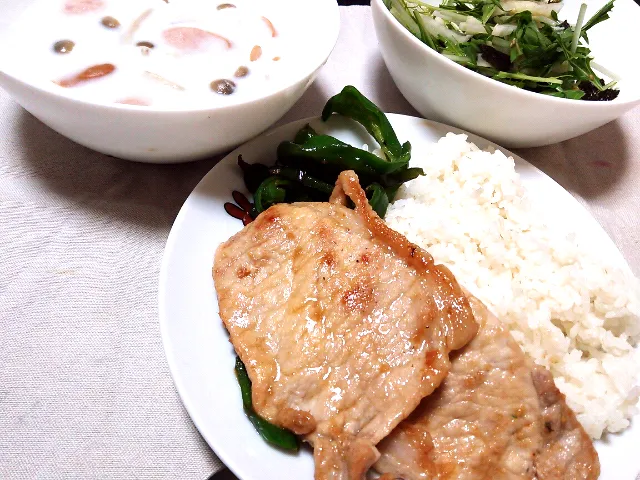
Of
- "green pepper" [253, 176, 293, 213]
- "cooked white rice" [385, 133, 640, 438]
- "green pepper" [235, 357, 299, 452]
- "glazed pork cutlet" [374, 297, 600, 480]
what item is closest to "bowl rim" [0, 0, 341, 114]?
"green pepper" [253, 176, 293, 213]

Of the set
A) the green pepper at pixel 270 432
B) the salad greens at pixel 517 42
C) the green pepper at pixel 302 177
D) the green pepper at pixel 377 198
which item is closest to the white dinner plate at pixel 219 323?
the green pepper at pixel 270 432

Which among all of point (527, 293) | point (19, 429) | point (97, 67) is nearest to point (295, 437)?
point (19, 429)

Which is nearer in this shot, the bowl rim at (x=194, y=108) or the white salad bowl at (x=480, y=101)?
the bowl rim at (x=194, y=108)

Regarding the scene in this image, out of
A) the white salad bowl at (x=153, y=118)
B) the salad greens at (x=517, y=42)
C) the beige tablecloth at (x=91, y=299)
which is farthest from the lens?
the salad greens at (x=517, y=42)

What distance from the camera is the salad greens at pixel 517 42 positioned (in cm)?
265

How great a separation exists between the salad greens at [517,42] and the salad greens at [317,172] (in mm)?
764

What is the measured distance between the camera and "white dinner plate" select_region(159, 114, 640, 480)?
1.61 metres

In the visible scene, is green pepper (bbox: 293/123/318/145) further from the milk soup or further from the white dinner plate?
the milk soup

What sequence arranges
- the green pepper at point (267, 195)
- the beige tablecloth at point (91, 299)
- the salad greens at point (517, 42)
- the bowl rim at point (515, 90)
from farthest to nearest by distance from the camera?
the salad greens at point (517, 42) → the bowl rim at point (515, 90) → the green pepper at point (267, 195) → the beige tablecloth at point (91, 299)

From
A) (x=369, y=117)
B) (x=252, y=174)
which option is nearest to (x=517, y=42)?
(x=369, y=117)

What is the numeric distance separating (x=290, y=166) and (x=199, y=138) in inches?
15.9

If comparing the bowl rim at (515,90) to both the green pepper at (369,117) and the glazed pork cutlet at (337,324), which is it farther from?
the glazed pork cutlet at (337,324)

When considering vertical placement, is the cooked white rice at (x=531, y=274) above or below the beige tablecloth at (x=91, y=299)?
above

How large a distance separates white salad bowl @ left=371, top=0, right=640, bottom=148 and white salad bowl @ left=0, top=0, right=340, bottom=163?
0.35 metres
